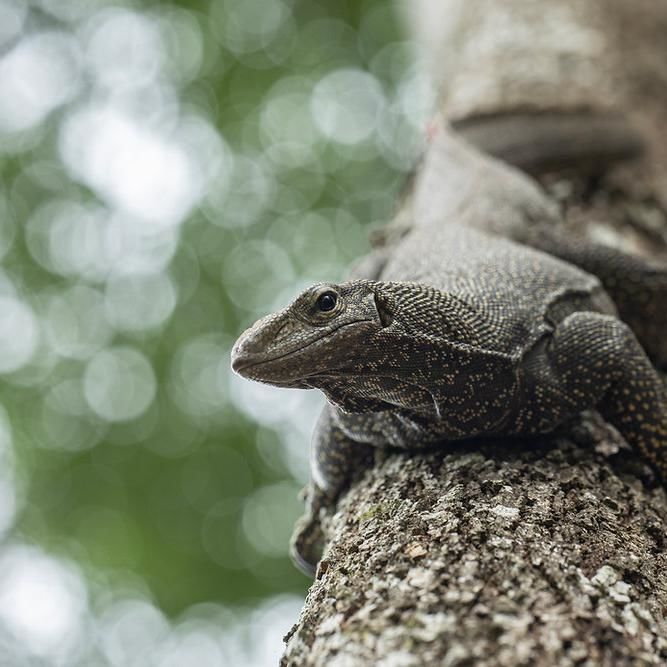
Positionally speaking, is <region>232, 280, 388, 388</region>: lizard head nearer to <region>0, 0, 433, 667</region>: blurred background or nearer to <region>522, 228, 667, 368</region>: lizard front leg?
<region>522, 228, 667, 368</region>: lizard front leg

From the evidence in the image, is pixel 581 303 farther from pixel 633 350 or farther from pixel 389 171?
pixel 389 171

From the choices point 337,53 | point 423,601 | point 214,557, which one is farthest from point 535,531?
point 337,53

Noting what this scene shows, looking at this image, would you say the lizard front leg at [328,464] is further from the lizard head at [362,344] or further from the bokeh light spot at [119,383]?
the bokeh light spot at [119,383]

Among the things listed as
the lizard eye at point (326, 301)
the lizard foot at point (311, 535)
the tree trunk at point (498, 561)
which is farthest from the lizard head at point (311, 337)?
the lizard foot at point (311, 535)

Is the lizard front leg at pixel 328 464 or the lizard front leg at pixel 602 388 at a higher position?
the lizard front leg at pixel 328 464

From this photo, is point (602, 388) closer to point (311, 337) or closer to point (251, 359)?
point (311, 337)

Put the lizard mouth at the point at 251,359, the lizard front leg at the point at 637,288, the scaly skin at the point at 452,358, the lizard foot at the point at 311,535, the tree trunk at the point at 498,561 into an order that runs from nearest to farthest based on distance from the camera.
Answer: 1. the tree trunk at the point at 498,561
2. the lizard mouth at the point at 251,359
3. the scaly skin at the point at 452,358
4. the lizard foot at the point at 311,535
5. the lizard front leg at the point at 637,288

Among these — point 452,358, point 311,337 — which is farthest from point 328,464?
point 311,337

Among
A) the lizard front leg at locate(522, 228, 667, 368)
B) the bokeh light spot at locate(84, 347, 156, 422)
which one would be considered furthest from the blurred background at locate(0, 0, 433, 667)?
the lizard front leg at locate(522, 228, 667, 368)
